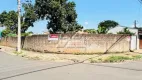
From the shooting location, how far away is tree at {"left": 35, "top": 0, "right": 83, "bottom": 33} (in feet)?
135

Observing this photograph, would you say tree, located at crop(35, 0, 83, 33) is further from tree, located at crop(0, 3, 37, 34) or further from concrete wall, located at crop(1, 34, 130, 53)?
concrete wall, located at crop(1, 34, 130, 53)

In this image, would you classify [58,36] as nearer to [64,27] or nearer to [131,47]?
[131,47]

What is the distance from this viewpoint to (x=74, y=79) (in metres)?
10.7

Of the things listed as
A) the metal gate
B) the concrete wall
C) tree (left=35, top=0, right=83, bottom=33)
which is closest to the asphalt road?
the concrete wall

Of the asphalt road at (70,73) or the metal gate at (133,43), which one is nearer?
the asphalt road at (70,73)

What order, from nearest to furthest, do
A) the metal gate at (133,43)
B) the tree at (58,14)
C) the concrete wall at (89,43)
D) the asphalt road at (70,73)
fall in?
the asphalt road at (70,73)
the concrete wall at (89,43)
the metal gate at (133,43)
the tree at (58,14)

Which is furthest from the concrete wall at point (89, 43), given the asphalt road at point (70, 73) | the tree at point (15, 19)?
the tree at point (15, 19)

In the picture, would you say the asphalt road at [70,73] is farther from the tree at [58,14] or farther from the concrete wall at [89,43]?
the tree at [58,14]

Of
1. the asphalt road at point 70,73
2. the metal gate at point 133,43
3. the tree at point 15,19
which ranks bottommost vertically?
the asphalt road at point 70,73

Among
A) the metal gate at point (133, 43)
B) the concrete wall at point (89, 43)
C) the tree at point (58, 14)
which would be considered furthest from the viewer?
the tree at point (58, 14)

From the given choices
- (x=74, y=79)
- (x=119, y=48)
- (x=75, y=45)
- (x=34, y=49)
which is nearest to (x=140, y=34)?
(x=119, y=48)

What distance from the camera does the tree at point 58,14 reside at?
41188 mm

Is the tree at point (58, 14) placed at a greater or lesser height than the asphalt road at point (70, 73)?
greater

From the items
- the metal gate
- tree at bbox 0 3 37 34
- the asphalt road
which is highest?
tree at bbox 0 3 37 34
